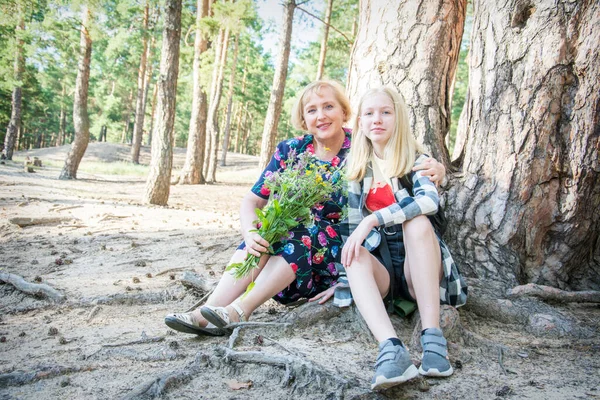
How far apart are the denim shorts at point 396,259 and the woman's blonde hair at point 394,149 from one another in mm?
350

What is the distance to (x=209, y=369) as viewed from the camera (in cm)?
195

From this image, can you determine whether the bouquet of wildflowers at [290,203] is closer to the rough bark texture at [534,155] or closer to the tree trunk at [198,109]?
the rough bark texture at [534,155]

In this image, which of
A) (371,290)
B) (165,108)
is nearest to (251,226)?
(371,290)

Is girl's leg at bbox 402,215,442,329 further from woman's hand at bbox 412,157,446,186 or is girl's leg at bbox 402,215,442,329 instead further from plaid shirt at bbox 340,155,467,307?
woman's hand at bbox 412,157,446,186

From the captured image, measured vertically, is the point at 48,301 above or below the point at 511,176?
below

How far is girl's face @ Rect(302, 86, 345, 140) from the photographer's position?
2.85 m

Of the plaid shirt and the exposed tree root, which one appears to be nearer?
the exposed tree root

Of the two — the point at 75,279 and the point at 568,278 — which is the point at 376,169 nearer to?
the point at 568,278

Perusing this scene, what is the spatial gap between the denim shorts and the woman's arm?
0.69 metres

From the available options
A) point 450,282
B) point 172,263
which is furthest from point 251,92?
point 450,282

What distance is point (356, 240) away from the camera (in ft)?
7.18

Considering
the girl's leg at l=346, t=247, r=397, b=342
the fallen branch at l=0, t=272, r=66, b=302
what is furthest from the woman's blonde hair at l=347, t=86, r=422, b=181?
the fallen branch at l=0, t=272, r=66, b=302

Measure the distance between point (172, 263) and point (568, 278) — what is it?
3.50 m

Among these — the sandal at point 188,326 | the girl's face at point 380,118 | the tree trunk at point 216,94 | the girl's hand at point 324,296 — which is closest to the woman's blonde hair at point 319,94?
the girl's face at point 380,118
